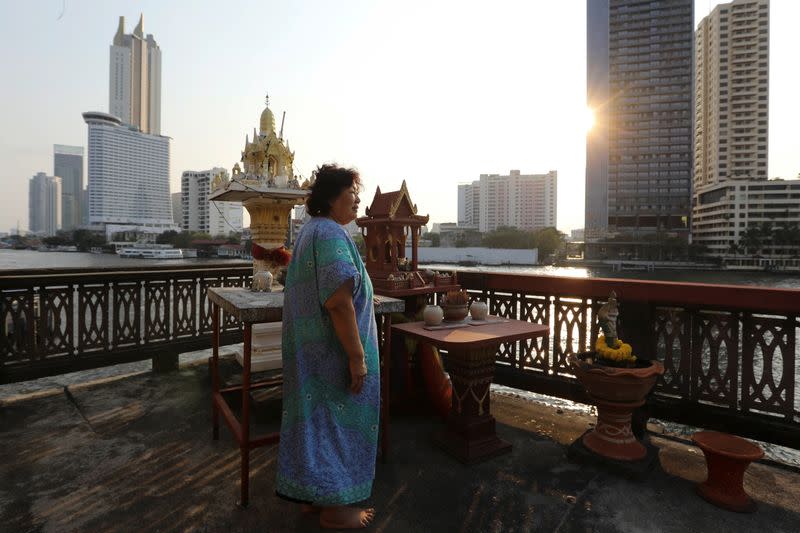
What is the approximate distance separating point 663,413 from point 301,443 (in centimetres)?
315

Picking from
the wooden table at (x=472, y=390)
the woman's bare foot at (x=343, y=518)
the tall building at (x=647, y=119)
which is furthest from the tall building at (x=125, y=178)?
the woman's bare foot at (x=343, y=518)

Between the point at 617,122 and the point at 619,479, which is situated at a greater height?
the point at 617,122

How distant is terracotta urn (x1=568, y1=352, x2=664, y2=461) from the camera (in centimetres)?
308

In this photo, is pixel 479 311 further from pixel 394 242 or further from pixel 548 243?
pixel 548 243

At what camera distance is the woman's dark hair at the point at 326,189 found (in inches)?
96.0

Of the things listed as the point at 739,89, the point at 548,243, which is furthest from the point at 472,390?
the point at 739,89

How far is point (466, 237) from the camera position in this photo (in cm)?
12356

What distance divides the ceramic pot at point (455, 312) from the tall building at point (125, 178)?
13931 cm

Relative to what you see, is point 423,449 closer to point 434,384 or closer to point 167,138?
point 434,384

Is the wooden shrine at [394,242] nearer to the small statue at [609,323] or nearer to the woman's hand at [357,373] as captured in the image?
the small statue at [609,323]

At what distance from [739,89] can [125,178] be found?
555 ft

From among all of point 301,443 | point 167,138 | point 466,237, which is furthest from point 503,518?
point 167,138

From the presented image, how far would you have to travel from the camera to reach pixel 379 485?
2902 millimetres

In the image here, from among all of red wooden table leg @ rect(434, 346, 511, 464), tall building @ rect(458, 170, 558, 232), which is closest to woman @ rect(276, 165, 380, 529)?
red wooden table leg @ rect(434, 346, 511, 464)
